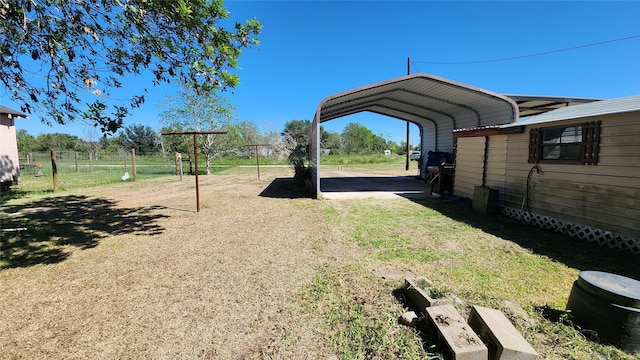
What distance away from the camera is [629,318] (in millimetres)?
1963

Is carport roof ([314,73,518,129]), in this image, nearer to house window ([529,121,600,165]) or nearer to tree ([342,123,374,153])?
house window ([529,121,600,165])

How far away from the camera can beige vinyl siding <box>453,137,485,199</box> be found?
7.41 m

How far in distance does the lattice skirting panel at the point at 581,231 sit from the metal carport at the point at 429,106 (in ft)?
12.0

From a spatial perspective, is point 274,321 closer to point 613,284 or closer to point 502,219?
point 613,284

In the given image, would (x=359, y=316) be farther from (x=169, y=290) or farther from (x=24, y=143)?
(x=24, y=143)

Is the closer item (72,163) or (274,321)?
(274,321)

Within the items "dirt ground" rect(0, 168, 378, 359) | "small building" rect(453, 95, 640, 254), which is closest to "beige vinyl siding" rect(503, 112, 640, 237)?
"small building" rect(453, 95, 640, 254)

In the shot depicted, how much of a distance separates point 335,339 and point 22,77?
590 cm

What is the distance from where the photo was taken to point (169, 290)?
305 cm

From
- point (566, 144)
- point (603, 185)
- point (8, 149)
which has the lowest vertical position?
point (603, 185)

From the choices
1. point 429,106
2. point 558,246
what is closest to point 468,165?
point 558,246

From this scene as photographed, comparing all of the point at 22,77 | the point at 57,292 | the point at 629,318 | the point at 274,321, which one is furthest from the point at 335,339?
the point at 22,77

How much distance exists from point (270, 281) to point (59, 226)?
5.36 meters

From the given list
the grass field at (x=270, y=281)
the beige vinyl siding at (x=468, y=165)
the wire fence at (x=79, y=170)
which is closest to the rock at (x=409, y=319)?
the grass field at (x=270, y=281)
